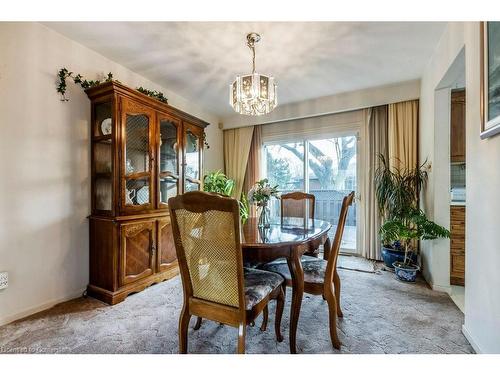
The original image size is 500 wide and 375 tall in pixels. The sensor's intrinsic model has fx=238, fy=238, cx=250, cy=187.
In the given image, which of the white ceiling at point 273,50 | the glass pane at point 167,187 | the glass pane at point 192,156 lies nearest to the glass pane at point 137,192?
the glass pane at point 167,187

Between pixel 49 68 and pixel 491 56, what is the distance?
326cm

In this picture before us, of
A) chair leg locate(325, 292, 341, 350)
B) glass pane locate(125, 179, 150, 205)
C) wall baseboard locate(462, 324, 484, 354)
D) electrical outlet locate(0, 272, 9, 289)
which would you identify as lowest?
wall baseboard locate(462, 324, 484, 354)

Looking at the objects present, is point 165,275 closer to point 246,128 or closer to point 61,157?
point 61,157

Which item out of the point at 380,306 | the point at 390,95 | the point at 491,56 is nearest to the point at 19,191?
the point at 380,306

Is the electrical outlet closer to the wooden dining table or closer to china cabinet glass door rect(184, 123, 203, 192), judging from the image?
china cabinet glass door rect(184, 123, 203, 192)

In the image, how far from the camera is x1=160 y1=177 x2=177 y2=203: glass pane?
2779mm

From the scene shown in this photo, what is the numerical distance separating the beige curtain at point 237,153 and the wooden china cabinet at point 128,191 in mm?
1728

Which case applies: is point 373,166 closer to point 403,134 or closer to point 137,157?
point 403,134

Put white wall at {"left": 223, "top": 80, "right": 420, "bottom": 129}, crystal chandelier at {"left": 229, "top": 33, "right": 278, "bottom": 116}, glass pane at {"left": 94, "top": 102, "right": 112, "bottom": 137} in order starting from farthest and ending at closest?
white wall at {"left": 223, "top": 80, "right": 420, "bottom": 129} → glass pane at {"left": 94, "top": 102, "right": 112, "bottom": 137} → crystal chandelier at {"left": 229, "top": 33, "right": 278, "bottom": 116}

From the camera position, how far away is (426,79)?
9.20ft

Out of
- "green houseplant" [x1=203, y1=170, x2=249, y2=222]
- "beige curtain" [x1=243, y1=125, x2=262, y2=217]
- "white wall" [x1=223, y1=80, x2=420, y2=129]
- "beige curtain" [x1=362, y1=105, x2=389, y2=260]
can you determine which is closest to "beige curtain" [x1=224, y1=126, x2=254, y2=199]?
"beige curtain" [x1=243, y1=125, x2=262, y2=217]

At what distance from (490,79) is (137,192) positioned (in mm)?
2854

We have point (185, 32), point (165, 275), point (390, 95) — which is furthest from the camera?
point (390, 95)

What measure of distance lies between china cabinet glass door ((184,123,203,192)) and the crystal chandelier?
1176 millimetres
